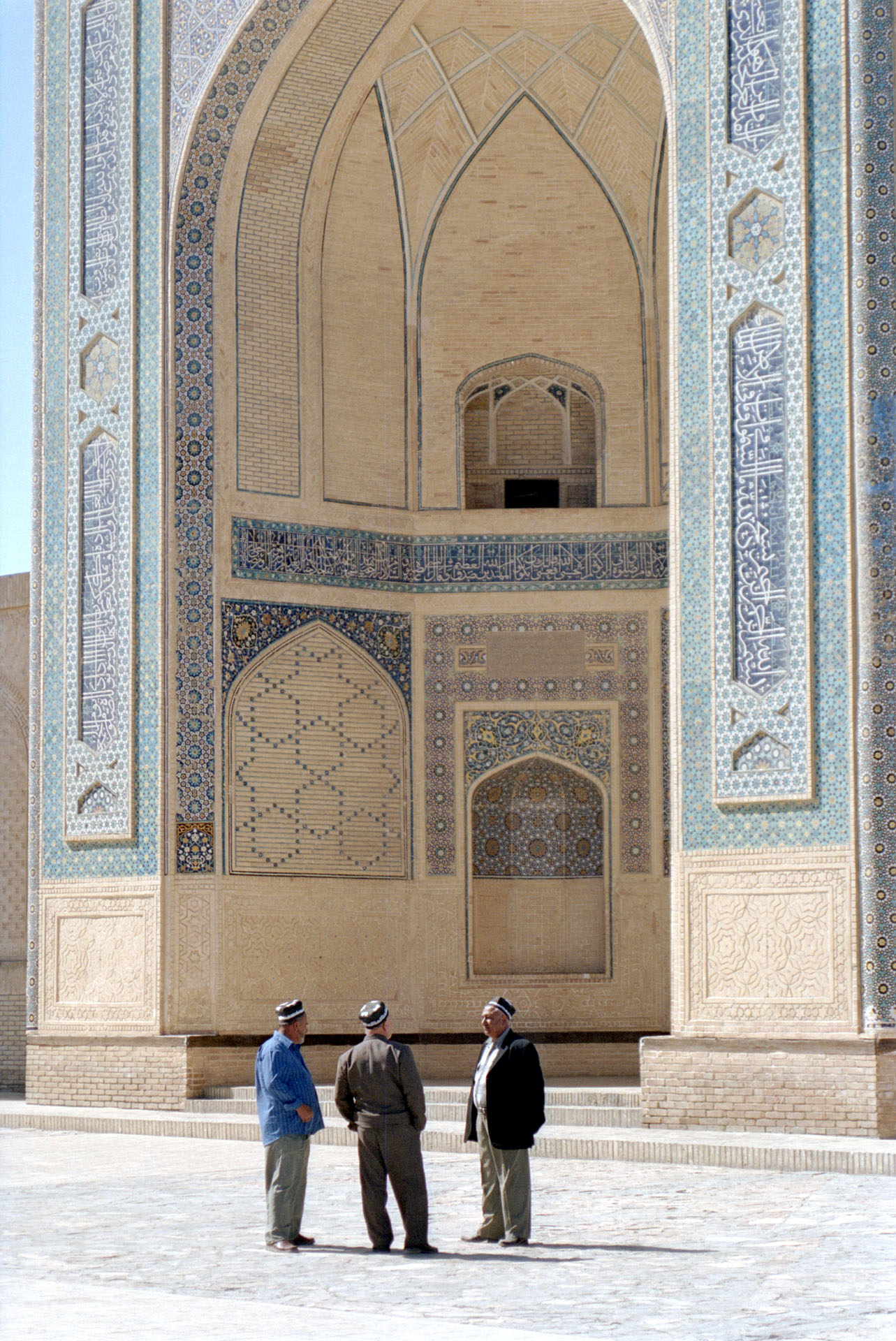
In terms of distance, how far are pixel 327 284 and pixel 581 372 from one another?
5.49 ft

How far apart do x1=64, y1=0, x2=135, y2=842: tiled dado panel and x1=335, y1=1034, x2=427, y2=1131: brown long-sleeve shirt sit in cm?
508

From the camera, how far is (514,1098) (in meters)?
5.96

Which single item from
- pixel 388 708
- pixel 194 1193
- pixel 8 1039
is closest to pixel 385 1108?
pixel 194 1193

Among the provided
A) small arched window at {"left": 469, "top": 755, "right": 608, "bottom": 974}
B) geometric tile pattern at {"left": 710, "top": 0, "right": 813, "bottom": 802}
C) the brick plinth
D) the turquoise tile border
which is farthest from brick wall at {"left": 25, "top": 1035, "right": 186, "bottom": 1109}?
geometric tile pattern at {"left": 710, "top": 0, "right": 813, "bottom": 802}

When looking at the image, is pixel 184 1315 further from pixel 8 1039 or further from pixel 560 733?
pixel 8 1039

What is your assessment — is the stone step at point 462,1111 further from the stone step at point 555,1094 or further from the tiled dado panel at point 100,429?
the tiled dado panel at point 100,429

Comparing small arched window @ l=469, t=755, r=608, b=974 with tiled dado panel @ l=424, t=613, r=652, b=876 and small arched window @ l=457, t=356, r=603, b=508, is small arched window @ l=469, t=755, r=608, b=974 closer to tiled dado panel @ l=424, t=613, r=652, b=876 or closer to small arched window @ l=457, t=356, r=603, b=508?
tiled dado panel @ l=424, t=613, r=652, b=876

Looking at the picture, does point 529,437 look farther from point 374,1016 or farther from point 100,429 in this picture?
point 374,1016

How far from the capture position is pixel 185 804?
1078cm

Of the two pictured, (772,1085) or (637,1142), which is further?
(772,1085)

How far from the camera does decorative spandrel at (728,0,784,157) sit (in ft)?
29.7

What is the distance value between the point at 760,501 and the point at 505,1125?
3801mm

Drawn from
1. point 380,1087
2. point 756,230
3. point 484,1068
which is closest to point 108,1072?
point 484,1068

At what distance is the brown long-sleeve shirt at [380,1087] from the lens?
585 cm
